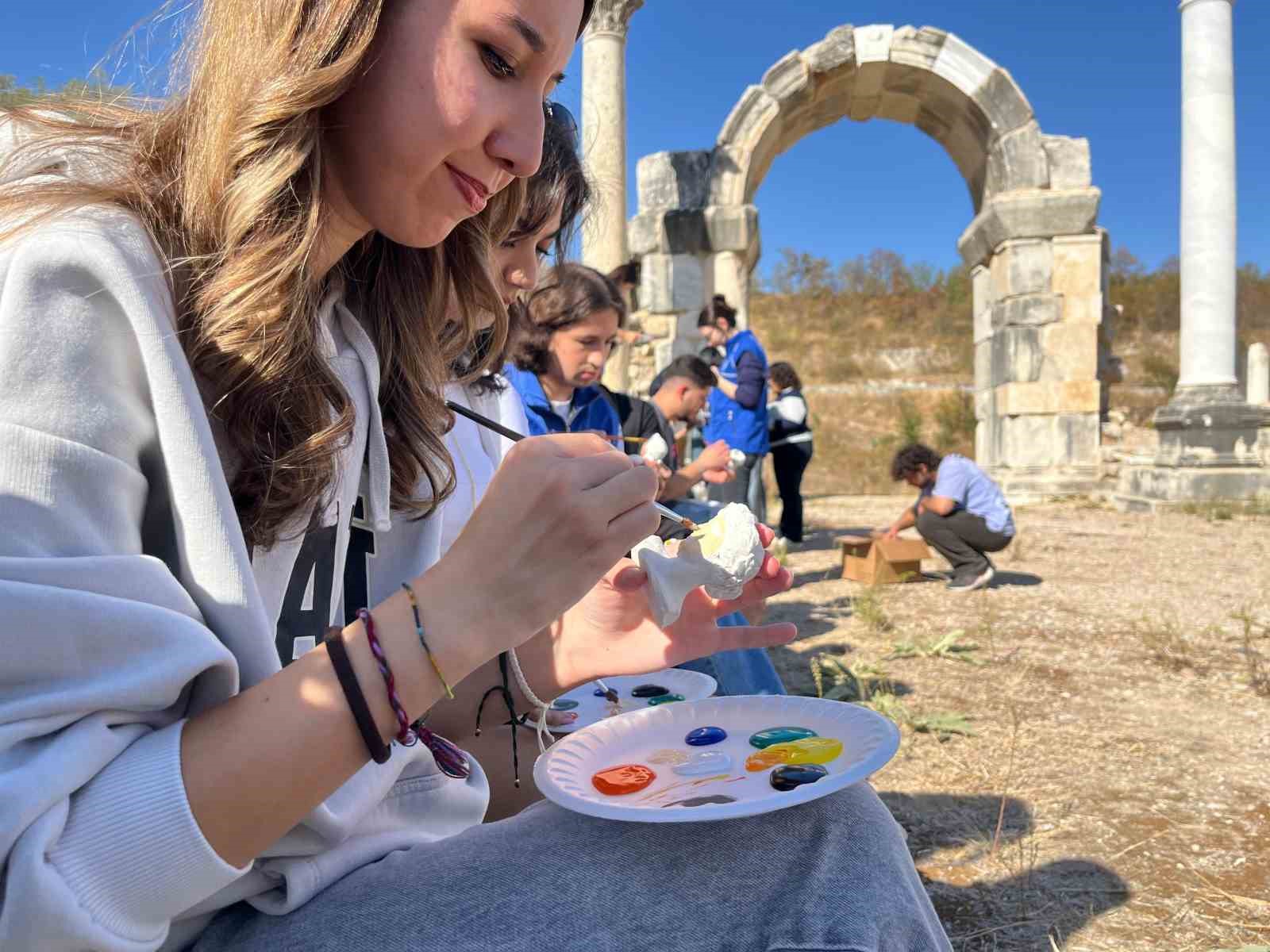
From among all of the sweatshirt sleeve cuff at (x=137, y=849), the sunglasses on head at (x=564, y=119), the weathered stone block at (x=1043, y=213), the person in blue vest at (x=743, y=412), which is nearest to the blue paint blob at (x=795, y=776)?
the sweatshirt sleeve cuff at (x=137, y=849)

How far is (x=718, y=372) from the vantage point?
7383 millimetres

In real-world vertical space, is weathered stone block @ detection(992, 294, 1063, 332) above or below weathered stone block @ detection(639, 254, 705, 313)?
below

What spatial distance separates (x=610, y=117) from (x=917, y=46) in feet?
11.3

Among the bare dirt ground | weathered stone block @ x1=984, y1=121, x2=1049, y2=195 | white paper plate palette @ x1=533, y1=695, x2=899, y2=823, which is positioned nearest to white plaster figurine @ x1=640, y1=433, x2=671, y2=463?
the bare dirt ground

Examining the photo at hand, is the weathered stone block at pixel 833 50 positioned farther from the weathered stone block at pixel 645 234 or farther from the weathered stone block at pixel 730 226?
the weathered stone block at pixel 645 234

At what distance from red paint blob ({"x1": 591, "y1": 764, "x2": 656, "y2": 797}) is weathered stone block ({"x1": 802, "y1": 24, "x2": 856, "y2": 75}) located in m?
9.92

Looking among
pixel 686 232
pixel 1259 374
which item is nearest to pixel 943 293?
pixel 1259 374

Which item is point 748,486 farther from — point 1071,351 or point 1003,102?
point 1003,102

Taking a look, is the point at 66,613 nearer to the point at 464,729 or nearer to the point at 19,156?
the point at 19,156

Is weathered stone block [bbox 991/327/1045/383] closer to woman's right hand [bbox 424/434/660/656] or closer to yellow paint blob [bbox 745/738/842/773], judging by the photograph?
yellow paint blob [bbox 745/738/842/773]

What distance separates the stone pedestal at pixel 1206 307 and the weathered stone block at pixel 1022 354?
1.34 m

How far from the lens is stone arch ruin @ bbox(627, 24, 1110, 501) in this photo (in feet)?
31.8

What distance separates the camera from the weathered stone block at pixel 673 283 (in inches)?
385

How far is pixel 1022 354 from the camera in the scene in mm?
10102
